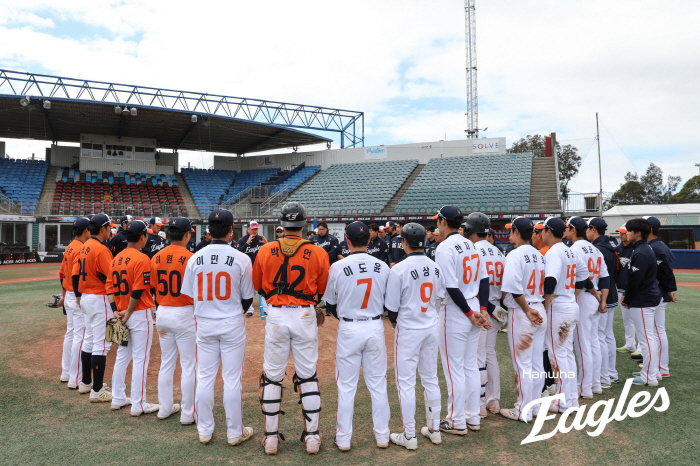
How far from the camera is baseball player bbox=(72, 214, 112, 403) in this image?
522 centimetres

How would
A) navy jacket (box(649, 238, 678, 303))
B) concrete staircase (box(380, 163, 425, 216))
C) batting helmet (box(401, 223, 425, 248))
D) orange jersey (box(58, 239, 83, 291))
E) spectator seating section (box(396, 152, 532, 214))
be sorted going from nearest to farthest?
batting helmet (box(401, 223, 425, 248))
orange jersey (box(58, 239, 83, 291))
navy jacket (box(649, 238, 678, 303))
spectator seating section (box(396, 152, 532, 214))
concrete staircase (box(380, 163, 425, 216))

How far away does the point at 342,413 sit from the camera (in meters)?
3.94

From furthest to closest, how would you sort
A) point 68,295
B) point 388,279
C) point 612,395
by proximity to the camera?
point 68,295
point 612,395
point 388,279

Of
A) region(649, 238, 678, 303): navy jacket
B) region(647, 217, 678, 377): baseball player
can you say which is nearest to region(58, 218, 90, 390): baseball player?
region(647, 217, 678, 377): baseball player

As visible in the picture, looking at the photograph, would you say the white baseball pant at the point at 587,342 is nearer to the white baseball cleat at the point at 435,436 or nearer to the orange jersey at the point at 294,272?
the white baseball cleat at the point at 435,436

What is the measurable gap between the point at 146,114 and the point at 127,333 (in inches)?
1122

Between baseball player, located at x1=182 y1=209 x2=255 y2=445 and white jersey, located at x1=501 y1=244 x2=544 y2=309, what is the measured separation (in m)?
2.80

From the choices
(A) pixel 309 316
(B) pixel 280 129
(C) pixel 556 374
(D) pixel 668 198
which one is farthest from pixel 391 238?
(D) pixel 668 198

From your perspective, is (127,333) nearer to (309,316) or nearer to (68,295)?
(68,295)

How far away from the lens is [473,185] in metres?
28.7

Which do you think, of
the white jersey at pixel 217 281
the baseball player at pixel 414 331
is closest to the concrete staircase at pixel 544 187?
the baseball player at pixel 414 331

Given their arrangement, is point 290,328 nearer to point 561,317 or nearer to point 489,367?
point 489,367

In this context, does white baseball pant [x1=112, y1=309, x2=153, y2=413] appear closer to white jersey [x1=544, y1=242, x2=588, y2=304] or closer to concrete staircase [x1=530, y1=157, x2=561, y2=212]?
white jersey [x1=544, y1=242, x2=588, y2=304]

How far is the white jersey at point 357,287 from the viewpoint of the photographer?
3.97 meters
